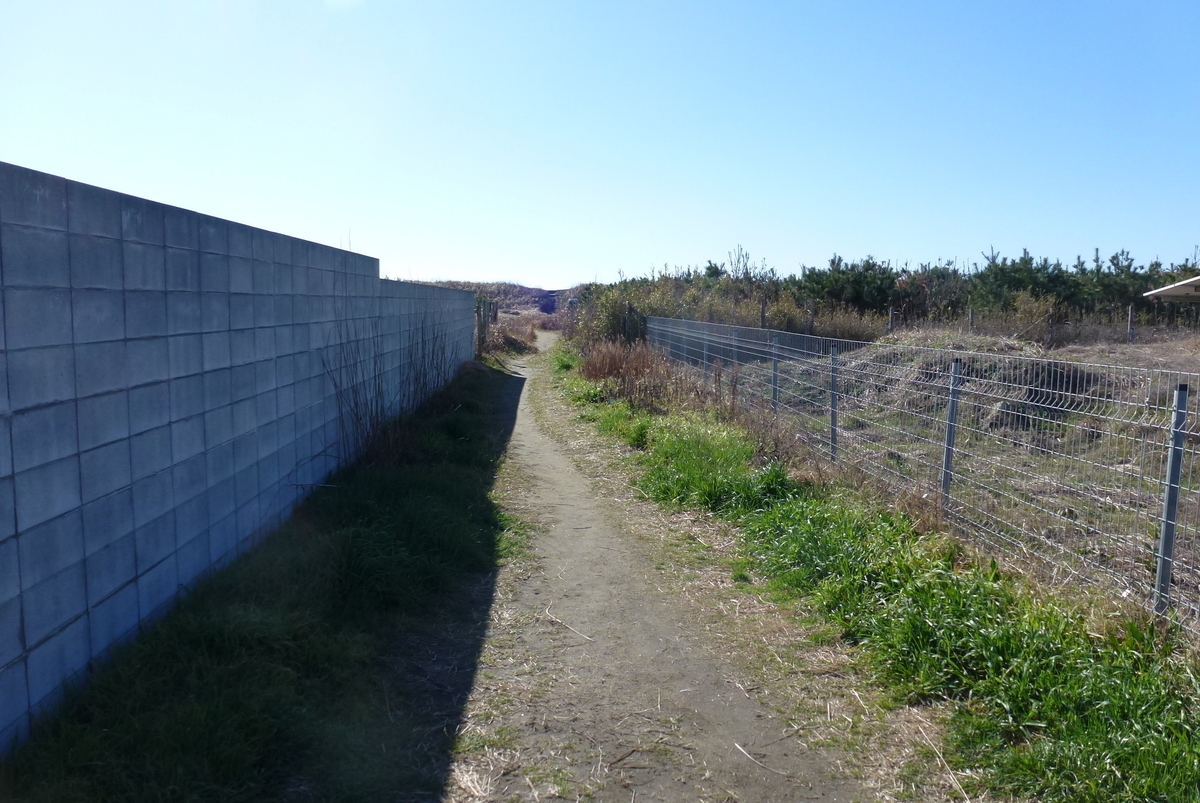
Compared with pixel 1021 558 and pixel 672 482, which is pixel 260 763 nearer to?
pixel 1021 558

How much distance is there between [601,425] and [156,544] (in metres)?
7.88

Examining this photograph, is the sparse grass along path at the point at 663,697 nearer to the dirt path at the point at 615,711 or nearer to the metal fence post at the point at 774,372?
the dirt path at the point at 615,711

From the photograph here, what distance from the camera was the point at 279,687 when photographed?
141 inches

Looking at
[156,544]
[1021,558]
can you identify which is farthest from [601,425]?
[156,544]

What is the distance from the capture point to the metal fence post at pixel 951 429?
18.6 feet

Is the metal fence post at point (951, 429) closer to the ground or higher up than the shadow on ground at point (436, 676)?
higher up

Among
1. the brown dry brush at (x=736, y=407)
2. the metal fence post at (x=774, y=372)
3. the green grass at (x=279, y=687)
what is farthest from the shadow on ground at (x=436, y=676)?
the metal fence post at (x=774, y=372)

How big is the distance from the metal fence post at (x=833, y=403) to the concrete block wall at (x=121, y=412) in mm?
4463

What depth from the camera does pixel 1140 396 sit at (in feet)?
30.2

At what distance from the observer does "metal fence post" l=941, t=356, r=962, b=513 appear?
5.66 meters

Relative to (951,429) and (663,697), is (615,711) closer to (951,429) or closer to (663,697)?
(663,697)

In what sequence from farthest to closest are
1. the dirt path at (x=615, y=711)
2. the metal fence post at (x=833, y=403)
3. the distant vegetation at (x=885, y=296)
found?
1. the distant vegetation at (x=885, y=296)
2. the metal fence post at (x=833, y=403)
3. the dirt path at (x=615, y=711)

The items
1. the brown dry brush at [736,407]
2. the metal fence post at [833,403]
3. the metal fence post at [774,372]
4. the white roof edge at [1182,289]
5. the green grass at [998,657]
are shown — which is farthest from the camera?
the white roof edge at [1182,289]

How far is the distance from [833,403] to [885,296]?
66.6ft
